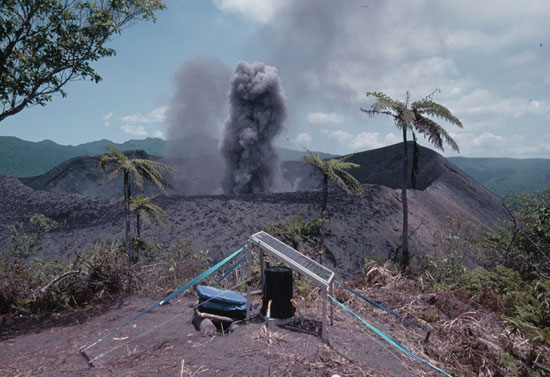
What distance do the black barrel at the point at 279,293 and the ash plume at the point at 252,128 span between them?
35.2 meters

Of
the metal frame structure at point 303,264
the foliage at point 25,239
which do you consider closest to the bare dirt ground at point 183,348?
the metal frame structure at point 303,264

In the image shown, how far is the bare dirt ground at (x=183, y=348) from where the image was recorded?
3822 millimetres

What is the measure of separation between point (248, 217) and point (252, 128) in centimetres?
2004

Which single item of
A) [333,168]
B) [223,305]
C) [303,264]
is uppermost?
[333,168]

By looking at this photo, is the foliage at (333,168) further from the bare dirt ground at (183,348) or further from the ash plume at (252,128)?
the ash plume at (252,128)

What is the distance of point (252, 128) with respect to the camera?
134 ft

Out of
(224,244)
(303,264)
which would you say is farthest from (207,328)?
(224,244)

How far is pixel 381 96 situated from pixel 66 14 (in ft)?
33.9

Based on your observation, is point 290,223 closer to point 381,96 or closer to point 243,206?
point 381,96

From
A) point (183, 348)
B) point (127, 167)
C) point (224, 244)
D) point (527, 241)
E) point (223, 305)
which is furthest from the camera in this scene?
point (224, 244)

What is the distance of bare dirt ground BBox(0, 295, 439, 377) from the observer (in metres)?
3.82

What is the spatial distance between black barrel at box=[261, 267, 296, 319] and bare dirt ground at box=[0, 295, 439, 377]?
9.9 inches

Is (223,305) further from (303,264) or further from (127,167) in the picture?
(127,167)

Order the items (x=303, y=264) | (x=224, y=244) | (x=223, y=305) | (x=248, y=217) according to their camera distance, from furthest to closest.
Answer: (x=248, y=217), (x=224, y=244), (x=223, y=305), (x=303, y=264)
